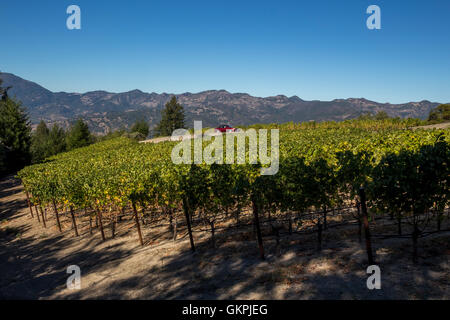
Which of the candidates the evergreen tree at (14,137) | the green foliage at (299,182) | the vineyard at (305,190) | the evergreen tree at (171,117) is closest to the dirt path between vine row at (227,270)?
the vineyard at (305,190)

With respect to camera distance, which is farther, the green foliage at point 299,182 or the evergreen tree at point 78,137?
the evergreen tree at point 78,137

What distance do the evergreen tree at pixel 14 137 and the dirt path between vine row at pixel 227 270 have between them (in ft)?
102

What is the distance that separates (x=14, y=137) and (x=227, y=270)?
41547 mm

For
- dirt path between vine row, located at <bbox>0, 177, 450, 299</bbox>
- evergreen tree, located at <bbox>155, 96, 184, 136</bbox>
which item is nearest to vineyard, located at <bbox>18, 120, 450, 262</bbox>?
dirt path between vine row, located at <bbox>0, 177, 450, 299</bbox>

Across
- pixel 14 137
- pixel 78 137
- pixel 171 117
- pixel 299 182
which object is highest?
pixel 171 117

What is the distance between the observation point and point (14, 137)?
3709 centimetres

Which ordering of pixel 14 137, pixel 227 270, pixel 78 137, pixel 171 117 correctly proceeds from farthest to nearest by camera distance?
pixel 171 117, pixel 78 137, pixel 14 137, pixel 227 270

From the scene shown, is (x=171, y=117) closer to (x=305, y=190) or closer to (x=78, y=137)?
(x=78, y=137)

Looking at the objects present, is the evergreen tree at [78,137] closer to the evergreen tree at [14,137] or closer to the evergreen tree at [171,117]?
the evergreen tree at [14,137]

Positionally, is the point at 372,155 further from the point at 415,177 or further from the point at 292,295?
the point at 292,295

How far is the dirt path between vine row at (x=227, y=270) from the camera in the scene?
6180 millimetres

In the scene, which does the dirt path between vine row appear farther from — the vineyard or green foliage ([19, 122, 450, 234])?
green foliage ([19, 122, 450, 234])

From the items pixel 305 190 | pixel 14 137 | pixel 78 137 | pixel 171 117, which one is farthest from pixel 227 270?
pixel 171 117
